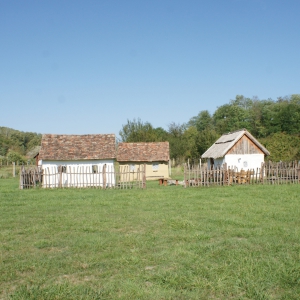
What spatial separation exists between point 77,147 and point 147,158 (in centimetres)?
873

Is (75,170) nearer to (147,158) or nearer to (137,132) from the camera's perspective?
(147,158)

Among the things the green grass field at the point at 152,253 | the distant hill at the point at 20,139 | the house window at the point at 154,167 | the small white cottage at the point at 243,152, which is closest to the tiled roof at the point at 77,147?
the house window at the point at 154,167

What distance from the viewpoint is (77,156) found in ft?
87.6

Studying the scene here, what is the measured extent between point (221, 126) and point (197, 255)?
7022 cm

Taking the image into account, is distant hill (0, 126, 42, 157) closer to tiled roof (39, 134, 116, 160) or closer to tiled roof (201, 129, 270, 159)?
tiled roof (39, 134, 116, 160)

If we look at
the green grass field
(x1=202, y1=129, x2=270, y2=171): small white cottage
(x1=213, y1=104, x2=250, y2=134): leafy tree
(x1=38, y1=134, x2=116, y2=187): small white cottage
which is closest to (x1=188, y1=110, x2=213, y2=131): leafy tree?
(x1=213, y1=104, x2=250, y2=134): leafy tree

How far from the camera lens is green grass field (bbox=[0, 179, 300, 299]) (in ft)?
17.6

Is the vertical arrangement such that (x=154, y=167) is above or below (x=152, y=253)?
above

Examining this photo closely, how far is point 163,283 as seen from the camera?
5613 mm

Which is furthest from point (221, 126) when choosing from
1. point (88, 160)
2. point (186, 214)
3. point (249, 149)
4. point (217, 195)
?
point (186, 214)

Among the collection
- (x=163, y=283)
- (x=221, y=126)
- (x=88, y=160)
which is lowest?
(x=163, y=283)

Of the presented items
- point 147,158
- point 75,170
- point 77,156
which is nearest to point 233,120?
point 147,158

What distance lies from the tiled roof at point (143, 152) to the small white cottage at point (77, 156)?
20.0 ft

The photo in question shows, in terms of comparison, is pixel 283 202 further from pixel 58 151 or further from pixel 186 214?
pixel 58 151
